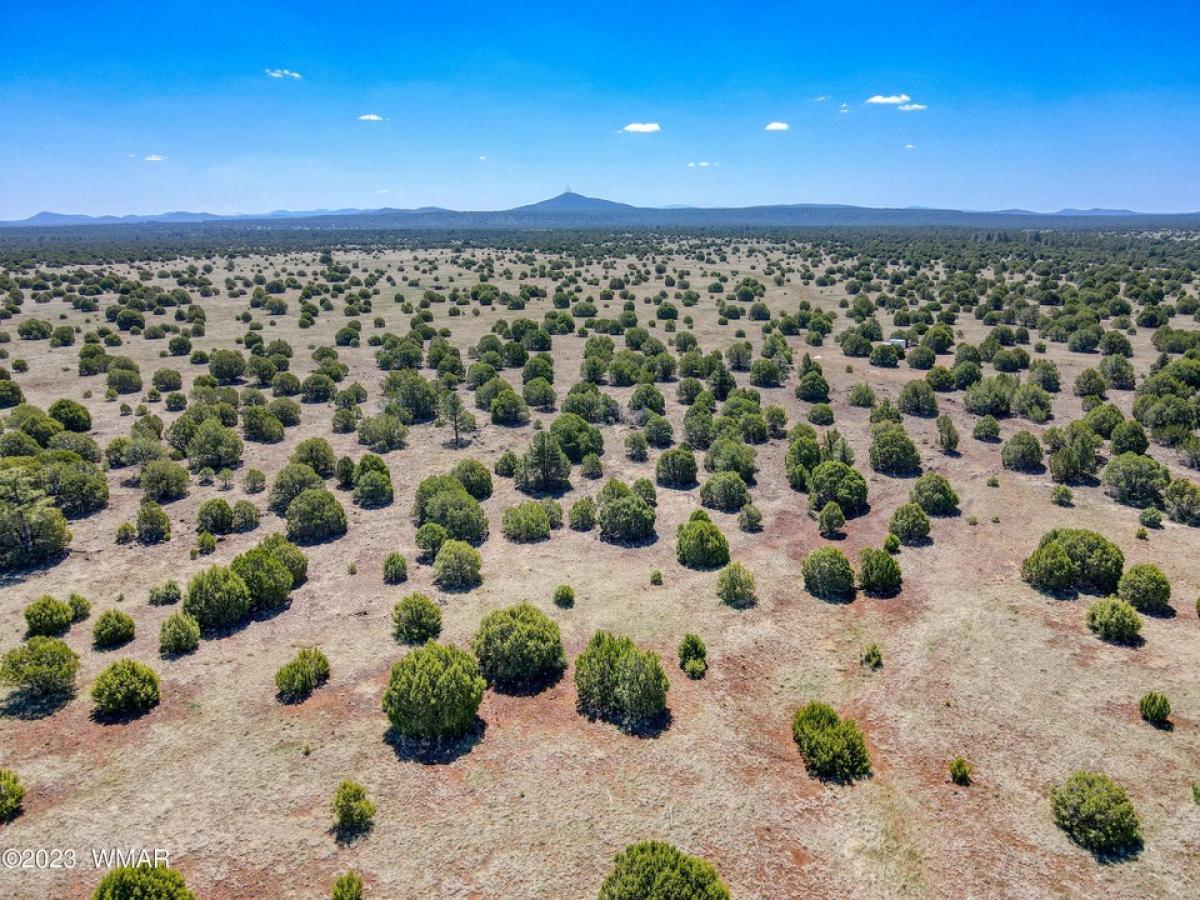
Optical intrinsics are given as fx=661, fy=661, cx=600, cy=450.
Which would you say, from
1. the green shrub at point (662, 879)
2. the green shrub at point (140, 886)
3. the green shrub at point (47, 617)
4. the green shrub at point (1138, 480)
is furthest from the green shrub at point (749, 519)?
the green shrub at point (47, 617)

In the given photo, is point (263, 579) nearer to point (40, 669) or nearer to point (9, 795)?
point (40, 669)

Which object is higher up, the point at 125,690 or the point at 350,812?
the point at 125,690

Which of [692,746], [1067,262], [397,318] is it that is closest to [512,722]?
[692,746]

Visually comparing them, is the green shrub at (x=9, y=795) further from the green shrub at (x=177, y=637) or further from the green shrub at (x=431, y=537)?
the green shrub at (x=431, y=537)

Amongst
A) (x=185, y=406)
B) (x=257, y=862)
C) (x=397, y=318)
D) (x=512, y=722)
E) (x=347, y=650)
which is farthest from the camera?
(x=397, y=318)

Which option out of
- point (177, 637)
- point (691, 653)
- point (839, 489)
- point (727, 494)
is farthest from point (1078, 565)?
point (177, 637)

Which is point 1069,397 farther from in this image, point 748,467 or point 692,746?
point 692,746

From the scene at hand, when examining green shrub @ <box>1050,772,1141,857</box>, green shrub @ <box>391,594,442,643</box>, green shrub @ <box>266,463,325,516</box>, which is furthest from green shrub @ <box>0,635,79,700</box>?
green shrub @ <box>1050,772,1141,857</box>
